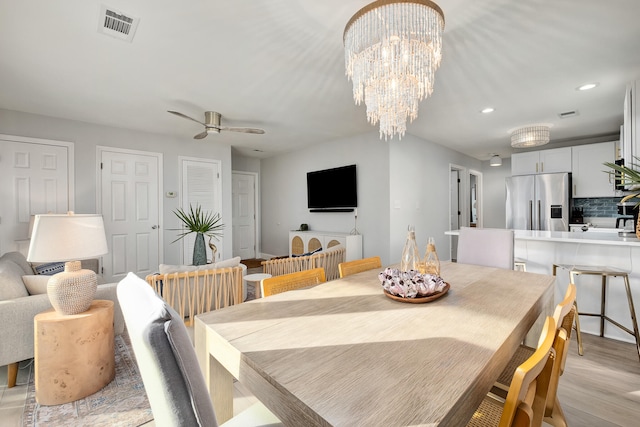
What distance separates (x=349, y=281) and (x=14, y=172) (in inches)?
177

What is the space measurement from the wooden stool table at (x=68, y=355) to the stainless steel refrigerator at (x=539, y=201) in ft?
19.5

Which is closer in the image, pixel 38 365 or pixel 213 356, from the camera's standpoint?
Answer: pixel 213 356

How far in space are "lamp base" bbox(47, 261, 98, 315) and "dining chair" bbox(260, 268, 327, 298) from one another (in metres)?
1.17

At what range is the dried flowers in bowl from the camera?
1.25 metres

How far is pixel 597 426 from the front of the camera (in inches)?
58.4

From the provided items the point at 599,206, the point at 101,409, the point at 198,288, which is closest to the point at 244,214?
the point at 198,288

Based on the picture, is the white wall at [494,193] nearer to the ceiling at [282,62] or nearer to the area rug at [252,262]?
the ceiling at [282,62]

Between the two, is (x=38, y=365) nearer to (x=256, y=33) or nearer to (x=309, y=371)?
(x=309, y=371)

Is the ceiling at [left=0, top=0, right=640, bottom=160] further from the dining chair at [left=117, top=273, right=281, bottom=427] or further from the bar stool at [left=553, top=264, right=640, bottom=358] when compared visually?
the dining chair at [left=117, top=273, right=281, bottom=427]

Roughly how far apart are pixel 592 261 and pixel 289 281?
2.86 meters

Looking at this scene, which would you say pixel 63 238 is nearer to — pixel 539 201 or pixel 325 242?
pixel 325 242

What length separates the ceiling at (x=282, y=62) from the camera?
1794mm

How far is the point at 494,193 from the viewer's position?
6645 millimetres

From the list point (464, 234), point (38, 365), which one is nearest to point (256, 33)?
point (464, 234)
